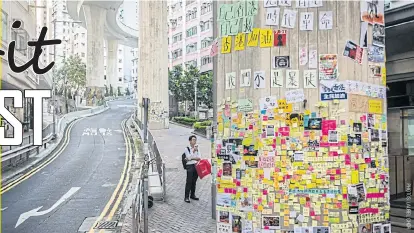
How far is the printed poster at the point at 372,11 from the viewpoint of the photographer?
18.4 feet

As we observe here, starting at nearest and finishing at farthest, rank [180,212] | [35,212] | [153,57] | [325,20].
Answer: [325,20]
[180,212]
[35,212]
[153,57]

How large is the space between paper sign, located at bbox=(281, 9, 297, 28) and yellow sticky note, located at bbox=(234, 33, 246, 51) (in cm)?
56

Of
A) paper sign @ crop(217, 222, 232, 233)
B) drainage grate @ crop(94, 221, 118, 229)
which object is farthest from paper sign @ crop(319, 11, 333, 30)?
drainage grate @ crop(94, 221, 118, 229)

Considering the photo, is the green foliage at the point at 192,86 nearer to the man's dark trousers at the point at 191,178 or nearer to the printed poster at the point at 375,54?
the man's dark trousers at the point at 191,178

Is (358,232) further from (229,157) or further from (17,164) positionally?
(17,164)

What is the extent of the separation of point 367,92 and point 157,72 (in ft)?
110

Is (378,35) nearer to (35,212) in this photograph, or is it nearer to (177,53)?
(35,212)

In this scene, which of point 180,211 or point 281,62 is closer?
point 281,62

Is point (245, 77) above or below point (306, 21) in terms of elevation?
below

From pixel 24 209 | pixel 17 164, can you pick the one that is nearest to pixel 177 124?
pixel 17 164

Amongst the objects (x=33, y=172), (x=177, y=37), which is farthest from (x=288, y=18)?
(x=177, y=37)

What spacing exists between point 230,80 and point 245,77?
0.31m

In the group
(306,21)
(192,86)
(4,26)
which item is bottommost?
(306,21)

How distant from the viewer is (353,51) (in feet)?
18.0
